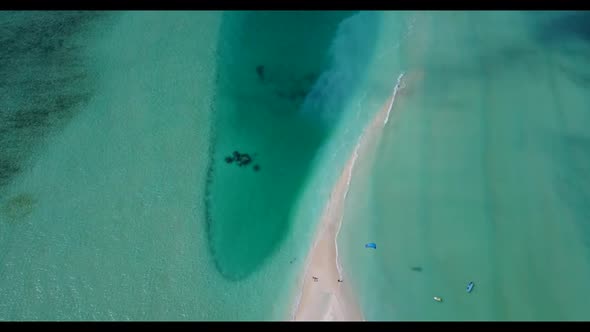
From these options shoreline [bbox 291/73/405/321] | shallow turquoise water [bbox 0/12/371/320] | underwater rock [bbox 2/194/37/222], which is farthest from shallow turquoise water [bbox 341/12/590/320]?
underwater rock [bbox 2/194/37/222]

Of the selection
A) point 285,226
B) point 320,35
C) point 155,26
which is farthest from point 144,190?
point 320,35

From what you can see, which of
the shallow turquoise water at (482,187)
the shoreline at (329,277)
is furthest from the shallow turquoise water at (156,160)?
the shallow turquoise water at (482,187)

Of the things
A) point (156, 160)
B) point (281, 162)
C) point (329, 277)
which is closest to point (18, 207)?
point (156, 160)

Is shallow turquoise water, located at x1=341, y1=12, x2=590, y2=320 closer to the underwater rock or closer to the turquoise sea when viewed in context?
the turquoise sea

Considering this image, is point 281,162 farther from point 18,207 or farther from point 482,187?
point 18,207

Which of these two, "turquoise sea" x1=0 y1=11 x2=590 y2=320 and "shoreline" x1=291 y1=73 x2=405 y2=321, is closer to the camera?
"shoreline" x1=291 y1=73 x2=405 y2=321
